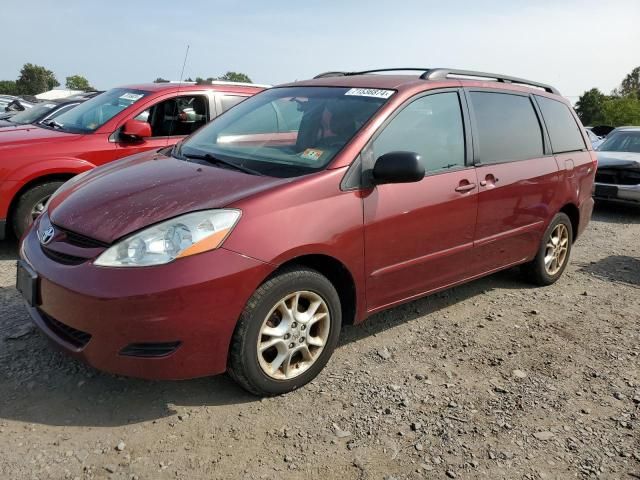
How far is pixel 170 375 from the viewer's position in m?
2.64

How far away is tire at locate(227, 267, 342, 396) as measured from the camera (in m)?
2.77

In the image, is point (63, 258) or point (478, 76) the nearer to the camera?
point (63, 258)

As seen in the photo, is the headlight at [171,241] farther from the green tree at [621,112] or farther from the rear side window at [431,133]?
the green tree at [621,112]

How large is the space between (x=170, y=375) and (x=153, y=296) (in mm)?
417

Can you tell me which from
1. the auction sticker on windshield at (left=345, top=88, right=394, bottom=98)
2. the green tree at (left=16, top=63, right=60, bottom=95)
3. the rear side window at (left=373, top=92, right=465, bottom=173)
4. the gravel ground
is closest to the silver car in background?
the gravel ground

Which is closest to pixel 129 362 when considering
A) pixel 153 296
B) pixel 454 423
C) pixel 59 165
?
pixel 153 296

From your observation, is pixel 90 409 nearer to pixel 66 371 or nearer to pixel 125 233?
pixel 66 371

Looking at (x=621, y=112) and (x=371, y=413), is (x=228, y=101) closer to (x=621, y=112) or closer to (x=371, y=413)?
(x=371, y=413)

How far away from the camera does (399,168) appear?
10.1ft

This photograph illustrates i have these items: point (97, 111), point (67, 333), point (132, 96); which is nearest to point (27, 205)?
point (97, 111)

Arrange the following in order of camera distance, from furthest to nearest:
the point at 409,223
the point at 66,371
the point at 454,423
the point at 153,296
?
1. the point at 409,223
2. the point at 66,371
3. the point at 454,423
4. the point at 153,296

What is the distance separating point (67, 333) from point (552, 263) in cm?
404

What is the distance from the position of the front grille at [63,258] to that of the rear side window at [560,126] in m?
3.86

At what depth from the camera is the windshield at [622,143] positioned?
966 centimetres
